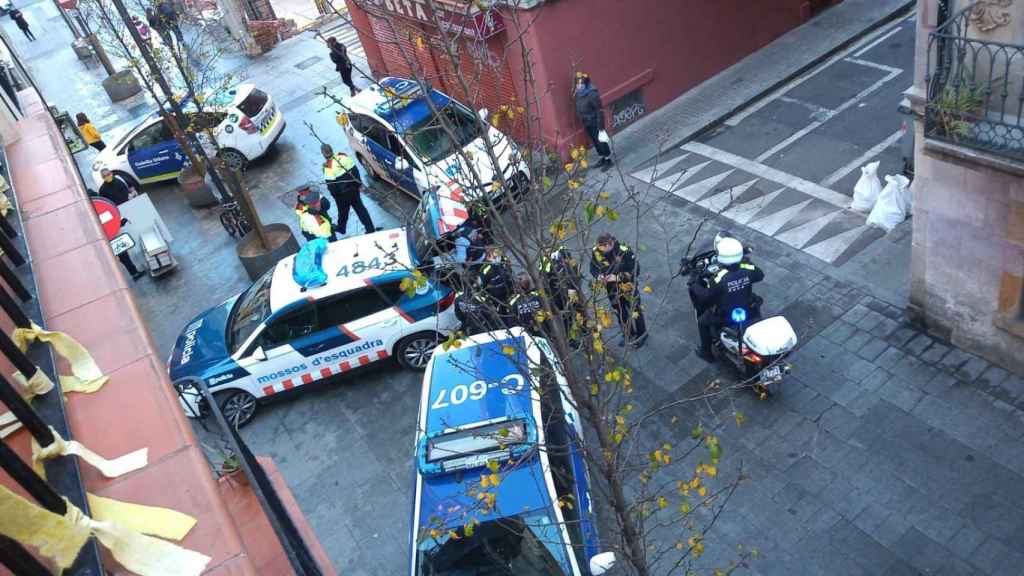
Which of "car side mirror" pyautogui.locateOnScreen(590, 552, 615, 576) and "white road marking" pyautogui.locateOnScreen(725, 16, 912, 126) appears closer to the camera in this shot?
"car side mirror" pyautogui.locateOnScreen(590, 552, 615, 576)

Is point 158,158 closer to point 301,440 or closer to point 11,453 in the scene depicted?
point 301,440

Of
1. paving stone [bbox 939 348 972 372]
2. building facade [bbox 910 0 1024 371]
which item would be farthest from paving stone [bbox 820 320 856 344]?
paving stone [bbox 939 348 972 372]

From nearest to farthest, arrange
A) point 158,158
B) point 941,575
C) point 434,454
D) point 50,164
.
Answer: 1. point 50,164
2. point 941,575
3. point 434,454
4. point 158,158

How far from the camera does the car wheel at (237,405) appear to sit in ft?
34.3

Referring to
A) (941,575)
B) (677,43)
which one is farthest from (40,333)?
(677,43)

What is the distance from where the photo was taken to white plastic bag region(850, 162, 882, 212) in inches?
441

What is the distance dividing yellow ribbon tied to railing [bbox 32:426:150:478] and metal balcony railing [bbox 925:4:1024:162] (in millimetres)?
7271

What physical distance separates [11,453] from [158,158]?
58.5 ft

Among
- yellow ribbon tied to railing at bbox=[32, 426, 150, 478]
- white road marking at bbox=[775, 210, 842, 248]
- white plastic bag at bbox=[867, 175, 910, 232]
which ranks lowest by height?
white road marking at bbox=[775, 210, 842, 248]

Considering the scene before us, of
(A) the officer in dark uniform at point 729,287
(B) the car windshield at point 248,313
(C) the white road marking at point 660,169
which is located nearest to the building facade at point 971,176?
(A) the officer in dark uniform at point 729,287

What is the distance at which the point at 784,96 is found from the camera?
49.4 ft

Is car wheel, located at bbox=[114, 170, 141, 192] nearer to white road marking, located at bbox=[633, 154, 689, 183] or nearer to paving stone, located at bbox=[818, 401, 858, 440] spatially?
white road marking, located at bbox=[633, 154, 689, 183]

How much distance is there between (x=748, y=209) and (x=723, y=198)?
52 centimetres

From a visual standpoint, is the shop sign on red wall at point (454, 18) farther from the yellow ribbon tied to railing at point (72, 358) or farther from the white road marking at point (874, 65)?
the yellow ribbon tied to railing at point (72, 358)
